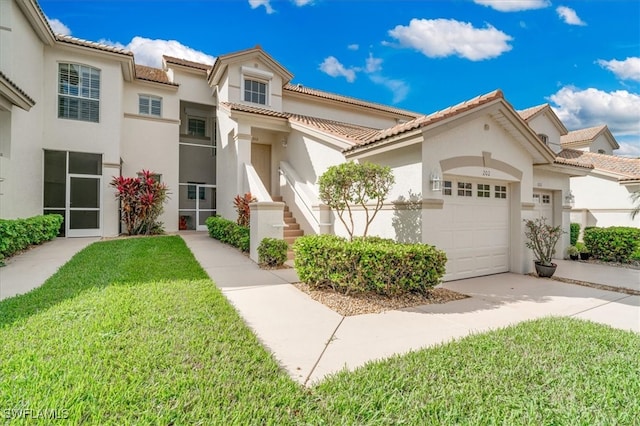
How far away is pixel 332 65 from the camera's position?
16781 millimetres

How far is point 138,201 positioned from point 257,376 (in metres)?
12.8

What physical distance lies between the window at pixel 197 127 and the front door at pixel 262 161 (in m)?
5.67

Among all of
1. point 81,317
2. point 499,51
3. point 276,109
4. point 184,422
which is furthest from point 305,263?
point 499,51

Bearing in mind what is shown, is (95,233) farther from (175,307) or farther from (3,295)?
(175,307)

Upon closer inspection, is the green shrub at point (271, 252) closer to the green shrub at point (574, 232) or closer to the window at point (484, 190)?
the window at point (484, 190)

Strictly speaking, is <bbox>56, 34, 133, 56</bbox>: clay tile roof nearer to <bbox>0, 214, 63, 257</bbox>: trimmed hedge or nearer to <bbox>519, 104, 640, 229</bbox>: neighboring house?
<bbox>0, 214, 63, 257</bbox>: trimmed hedge

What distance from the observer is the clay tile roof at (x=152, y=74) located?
52.0 feet

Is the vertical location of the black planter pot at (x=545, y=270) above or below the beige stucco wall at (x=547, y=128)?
below

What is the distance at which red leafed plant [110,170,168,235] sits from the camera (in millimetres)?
13352

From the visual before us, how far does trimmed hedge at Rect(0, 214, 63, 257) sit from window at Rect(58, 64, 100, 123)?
15.1 ft

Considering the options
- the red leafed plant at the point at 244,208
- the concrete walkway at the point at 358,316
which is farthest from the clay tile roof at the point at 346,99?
the concrete walkway at the point at 358,316

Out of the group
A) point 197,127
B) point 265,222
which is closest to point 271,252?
point 265,222

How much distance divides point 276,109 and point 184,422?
14999mm

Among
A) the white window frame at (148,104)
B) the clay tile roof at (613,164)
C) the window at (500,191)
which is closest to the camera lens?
the window at (500,191)
